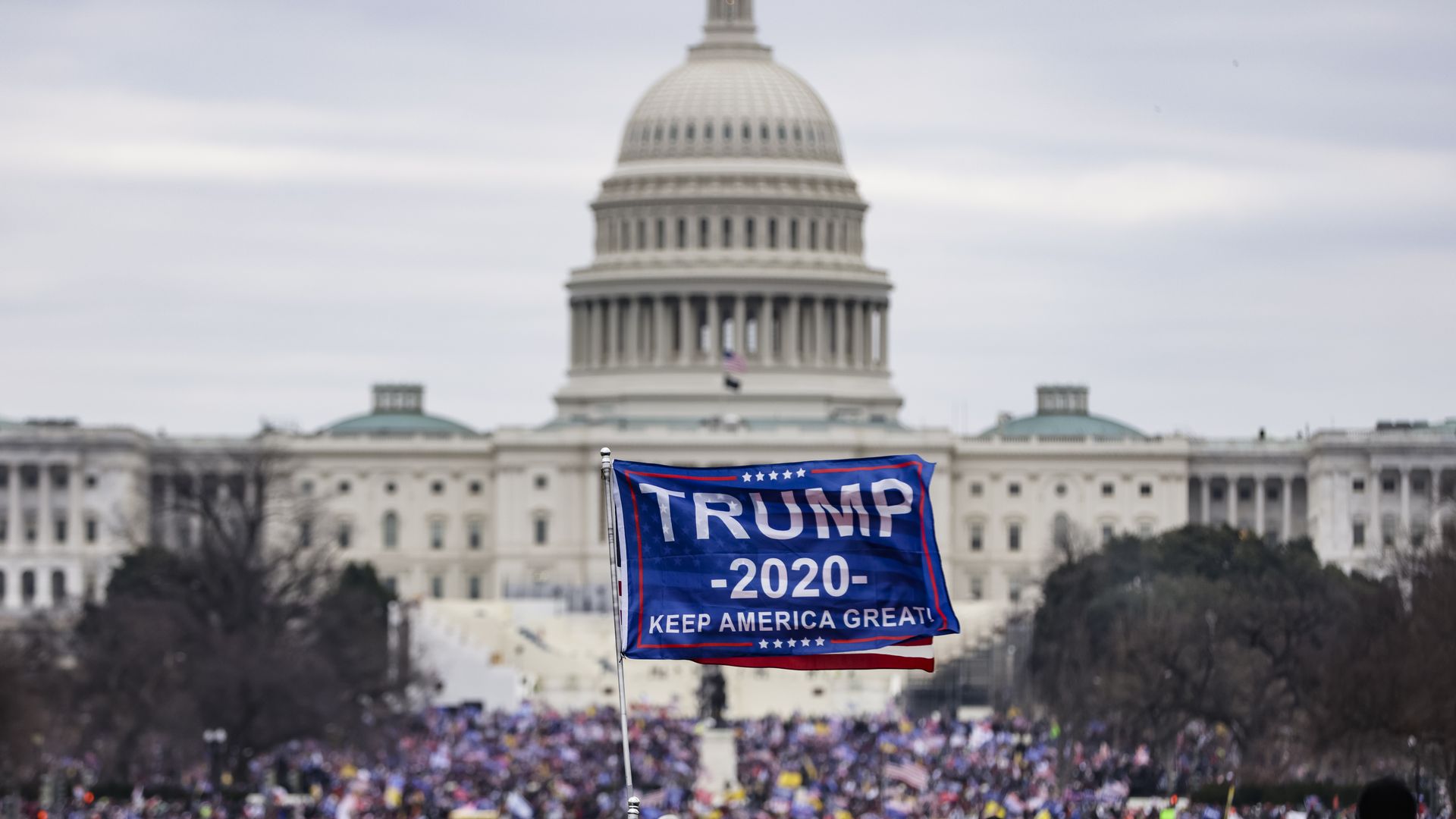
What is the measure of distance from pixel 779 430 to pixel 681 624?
16701 centimetres

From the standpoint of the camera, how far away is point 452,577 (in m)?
198

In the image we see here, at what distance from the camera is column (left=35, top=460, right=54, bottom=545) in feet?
646

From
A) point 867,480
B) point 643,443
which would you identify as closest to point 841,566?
point 867,480

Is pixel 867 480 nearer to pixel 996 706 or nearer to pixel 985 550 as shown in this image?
pixel 996 706

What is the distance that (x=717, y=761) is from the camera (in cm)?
9694

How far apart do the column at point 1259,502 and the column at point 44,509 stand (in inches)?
2418

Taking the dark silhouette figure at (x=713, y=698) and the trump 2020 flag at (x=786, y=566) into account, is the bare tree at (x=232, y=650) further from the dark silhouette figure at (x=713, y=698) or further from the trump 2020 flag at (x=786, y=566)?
the trump 2020 flag at (x=786, y=566)

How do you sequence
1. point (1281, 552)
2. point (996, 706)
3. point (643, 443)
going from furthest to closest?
point (643, 443)
point (1281, 552)
point (996, 706)

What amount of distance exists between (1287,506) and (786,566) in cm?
16991

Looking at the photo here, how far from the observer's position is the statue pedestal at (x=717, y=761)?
9238cm

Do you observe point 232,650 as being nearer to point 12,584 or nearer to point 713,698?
point 713,698

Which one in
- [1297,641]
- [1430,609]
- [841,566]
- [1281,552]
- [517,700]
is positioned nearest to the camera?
[841,566]

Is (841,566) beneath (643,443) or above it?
beneath

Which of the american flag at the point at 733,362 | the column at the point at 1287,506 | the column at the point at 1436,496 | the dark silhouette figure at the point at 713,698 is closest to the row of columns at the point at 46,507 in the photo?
the american flag at the point at 733,362
